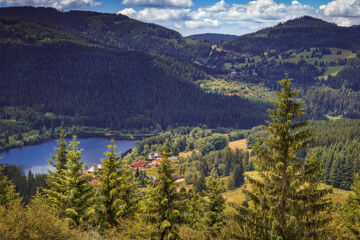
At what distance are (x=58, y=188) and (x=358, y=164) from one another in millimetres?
124848

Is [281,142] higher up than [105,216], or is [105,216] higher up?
[281,142]

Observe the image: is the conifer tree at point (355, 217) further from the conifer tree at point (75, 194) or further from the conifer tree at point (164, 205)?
the conifer tree at point (75, 194)

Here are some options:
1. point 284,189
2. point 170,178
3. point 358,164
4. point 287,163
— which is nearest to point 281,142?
point 287,163

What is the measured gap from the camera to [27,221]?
26797 mm

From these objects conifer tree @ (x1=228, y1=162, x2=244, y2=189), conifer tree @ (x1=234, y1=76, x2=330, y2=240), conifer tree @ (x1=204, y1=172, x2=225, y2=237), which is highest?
conifer tree @ (x1=234, y1=76, x2=330, y2=240)

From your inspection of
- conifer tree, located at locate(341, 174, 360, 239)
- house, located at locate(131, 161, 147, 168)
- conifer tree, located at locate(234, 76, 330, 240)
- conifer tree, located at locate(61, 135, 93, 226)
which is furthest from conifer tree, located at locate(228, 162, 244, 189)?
conifer tree, located at locate(234, 76, 330, 240)

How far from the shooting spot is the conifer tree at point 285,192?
22.9 metres

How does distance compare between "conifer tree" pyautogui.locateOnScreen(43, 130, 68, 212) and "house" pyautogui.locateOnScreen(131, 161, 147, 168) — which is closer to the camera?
"conifer tree" pyautogui.locateOnScreen(43, 130, 68, 212)

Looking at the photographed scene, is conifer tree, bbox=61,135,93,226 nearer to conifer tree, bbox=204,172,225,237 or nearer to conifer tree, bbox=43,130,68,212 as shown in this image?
conifer tree, bbox=43,130,68,212

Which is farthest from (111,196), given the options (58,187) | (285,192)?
(285,192)

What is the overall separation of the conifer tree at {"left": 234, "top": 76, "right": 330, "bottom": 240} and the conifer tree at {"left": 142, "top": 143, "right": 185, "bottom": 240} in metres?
10.1

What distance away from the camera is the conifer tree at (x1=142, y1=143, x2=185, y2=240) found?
33062 mm

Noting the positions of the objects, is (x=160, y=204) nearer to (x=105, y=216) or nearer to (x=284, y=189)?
(x=105, y=216)

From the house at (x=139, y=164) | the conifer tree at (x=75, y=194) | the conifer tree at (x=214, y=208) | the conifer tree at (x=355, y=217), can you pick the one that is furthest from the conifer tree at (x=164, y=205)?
the house at (x=139, y=164)
